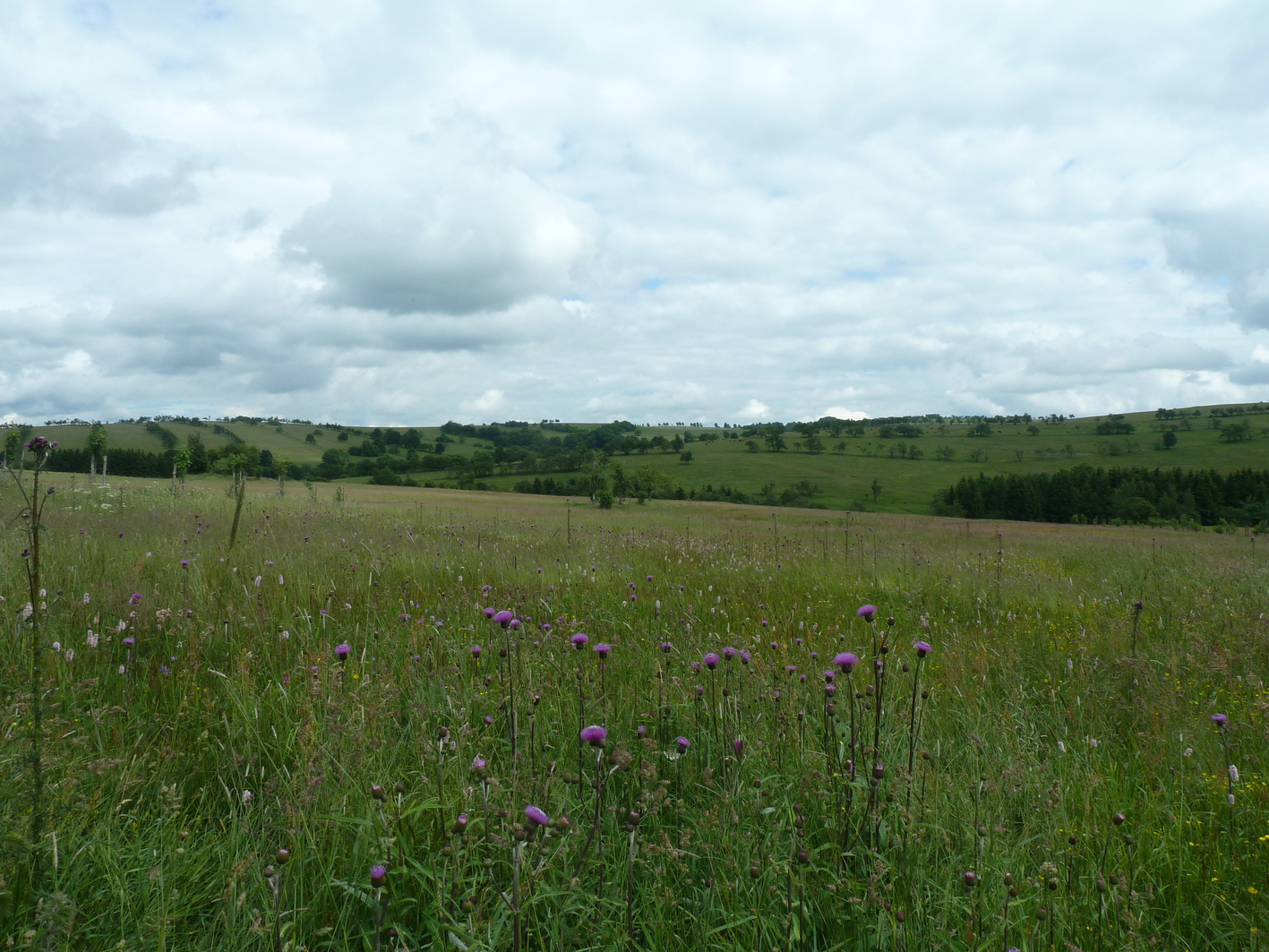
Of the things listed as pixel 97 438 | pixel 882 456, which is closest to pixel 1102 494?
pixel 882 456

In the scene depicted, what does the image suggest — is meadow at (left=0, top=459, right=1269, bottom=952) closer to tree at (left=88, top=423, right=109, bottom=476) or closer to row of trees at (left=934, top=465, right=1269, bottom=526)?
tree at (left=88, top=423, right=109, bottom=476)

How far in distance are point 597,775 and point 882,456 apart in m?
142

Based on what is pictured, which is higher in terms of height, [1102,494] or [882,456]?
[882,456]

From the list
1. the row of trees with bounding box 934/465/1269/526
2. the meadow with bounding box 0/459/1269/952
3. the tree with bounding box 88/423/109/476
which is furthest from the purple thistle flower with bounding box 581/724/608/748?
the row of trees with bounding box 934/465/1269/526

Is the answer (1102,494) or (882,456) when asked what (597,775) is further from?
(882,456)

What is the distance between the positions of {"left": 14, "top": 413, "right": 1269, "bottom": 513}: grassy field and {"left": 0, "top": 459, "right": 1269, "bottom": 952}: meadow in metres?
83.7

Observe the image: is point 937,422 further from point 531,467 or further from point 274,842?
point 274,842

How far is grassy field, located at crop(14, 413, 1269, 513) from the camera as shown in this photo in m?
101

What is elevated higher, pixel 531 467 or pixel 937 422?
pixel 937 422

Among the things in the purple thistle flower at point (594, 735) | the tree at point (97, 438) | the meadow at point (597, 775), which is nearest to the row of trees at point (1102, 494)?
the meadow at point (597, 775)

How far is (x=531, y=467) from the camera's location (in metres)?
105

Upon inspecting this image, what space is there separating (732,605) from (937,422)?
704 feet

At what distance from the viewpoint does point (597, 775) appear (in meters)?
1.89

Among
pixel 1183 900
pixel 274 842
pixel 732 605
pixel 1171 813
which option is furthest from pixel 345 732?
pixel 732 605
